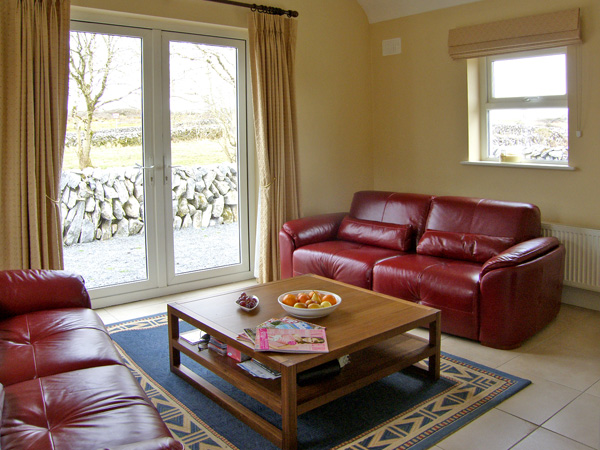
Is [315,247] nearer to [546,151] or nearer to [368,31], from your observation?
[546,151]

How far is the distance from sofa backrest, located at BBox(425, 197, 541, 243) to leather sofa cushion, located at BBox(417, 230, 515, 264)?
9 cm

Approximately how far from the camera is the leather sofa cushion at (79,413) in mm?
1800

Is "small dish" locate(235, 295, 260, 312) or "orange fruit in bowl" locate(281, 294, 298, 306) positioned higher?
"orange fruit in bowl" locate(281, 294, 298, 306)

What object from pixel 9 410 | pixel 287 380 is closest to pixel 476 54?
pixel 287 380

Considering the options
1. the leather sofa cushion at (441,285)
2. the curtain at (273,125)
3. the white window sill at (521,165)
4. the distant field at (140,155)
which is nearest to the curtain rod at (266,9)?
the curtain at (273,125)

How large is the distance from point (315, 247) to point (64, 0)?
248 cm

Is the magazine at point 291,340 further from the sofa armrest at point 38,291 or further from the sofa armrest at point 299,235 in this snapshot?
the sofa armrest at point 299,235

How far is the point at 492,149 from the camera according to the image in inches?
194

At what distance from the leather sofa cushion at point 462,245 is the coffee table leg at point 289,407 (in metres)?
2.01

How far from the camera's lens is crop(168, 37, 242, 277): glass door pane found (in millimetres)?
4703

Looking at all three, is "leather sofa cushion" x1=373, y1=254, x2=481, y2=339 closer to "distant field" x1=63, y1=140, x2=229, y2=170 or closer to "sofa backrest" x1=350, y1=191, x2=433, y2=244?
"sofa backrest" x1=350, y1=191, x2=433, y2=244

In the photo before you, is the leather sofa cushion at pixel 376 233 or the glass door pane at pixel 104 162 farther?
the leather sofa cushion at pixel 376 233

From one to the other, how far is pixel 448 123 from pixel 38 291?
3.54 meters

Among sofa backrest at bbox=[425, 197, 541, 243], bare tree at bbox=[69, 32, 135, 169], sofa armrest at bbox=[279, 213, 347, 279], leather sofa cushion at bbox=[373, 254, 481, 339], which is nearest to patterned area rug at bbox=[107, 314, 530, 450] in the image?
leather sofa cushion at bbox=[373, 254, 481, 339]
